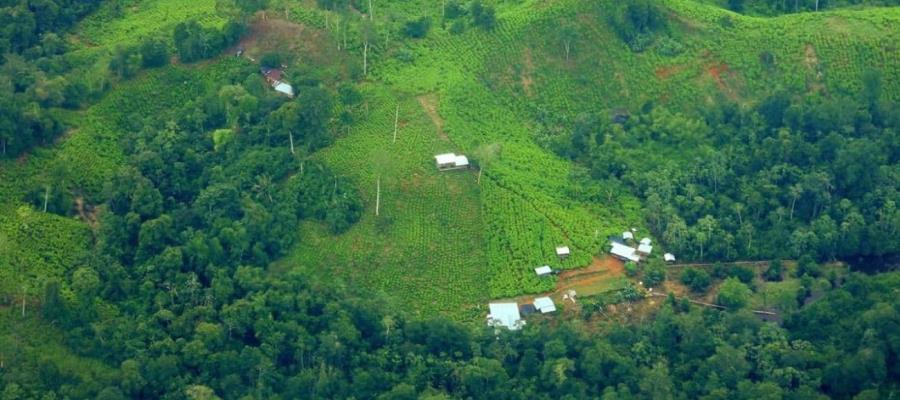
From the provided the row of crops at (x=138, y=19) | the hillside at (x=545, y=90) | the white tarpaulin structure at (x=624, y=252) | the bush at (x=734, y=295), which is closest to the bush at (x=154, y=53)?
the row of crops at (x=138, y=19)

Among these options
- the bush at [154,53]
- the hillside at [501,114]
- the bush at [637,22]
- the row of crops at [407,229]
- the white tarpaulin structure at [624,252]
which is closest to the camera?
the row of crops at [407,229]

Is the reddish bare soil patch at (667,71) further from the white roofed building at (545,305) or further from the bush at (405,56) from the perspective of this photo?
the white roofed building at (545,305)

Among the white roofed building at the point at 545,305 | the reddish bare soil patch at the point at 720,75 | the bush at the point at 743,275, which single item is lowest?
the bush at the point at 743,275

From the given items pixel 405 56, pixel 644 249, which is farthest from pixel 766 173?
pixel 405 56

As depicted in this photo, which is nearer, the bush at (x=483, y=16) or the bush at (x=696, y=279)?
the bush at (x=696, y=279)

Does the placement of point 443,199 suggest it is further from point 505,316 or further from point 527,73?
point 527,73

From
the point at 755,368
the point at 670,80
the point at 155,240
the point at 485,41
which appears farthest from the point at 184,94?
the point at 755,368

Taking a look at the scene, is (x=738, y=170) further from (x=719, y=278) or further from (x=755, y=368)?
(x=755, y=368)
